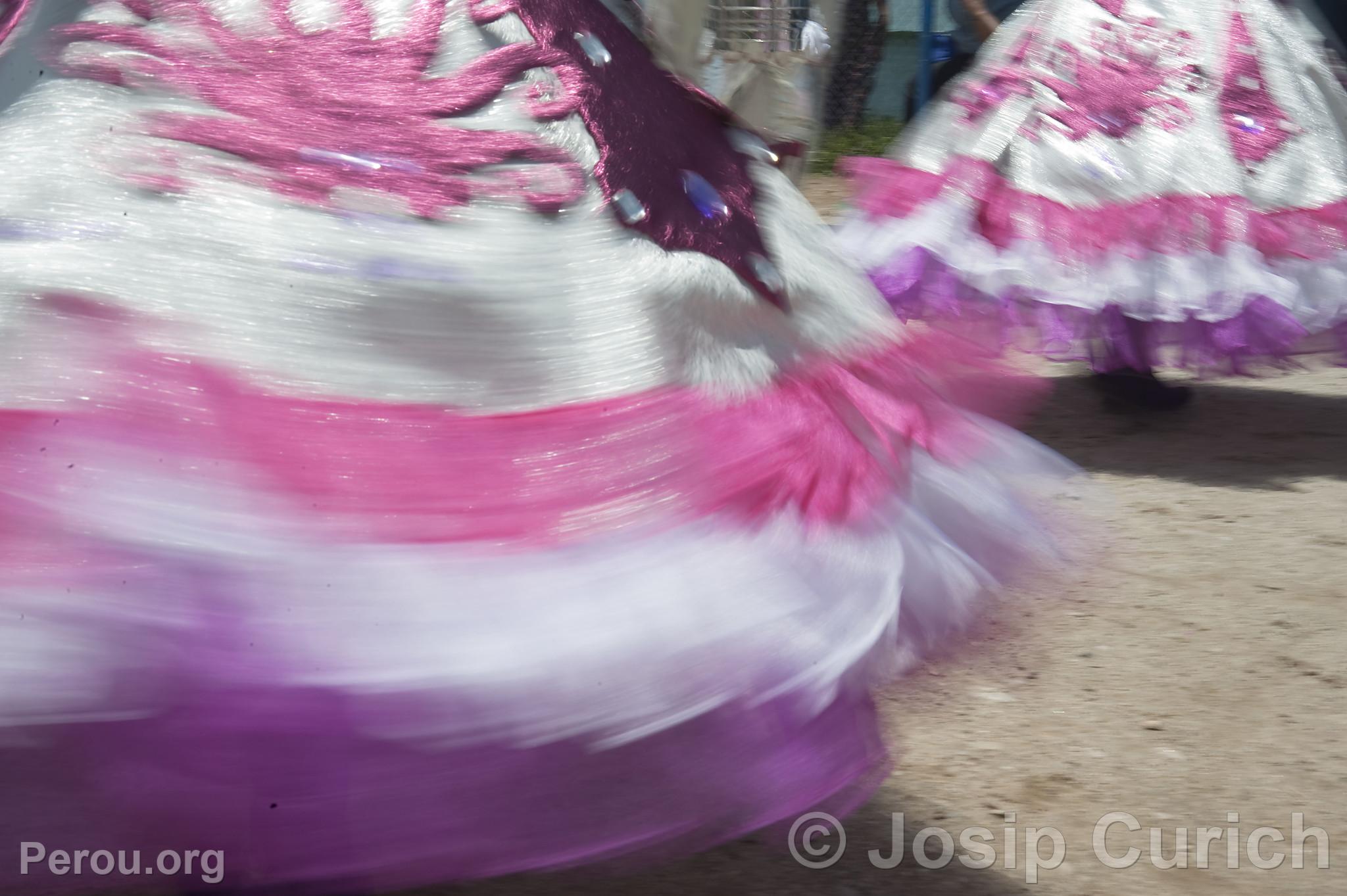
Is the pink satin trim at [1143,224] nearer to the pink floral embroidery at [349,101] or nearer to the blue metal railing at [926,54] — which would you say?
the pink floral embroidery at [349,101]

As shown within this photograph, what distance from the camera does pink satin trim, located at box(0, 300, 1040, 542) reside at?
112 cm

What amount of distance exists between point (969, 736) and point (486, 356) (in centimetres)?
92

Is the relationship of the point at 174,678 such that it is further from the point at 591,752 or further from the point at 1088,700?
the point at 1088,700

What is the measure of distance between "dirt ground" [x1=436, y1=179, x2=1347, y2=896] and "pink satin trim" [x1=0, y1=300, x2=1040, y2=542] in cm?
28

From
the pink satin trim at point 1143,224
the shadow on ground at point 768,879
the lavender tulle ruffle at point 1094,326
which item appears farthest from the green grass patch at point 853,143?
the shadow on ground at point 768,879

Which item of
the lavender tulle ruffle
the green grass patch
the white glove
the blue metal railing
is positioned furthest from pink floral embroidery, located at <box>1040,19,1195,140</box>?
the green grass patch

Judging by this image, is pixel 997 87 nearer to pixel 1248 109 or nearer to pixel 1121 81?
pixel 1121 81

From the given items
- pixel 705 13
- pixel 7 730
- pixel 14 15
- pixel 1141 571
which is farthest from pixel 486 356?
pixel 1141 571

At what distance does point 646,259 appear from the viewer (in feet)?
4.73

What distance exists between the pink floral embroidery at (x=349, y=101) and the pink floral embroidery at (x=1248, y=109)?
2.04m

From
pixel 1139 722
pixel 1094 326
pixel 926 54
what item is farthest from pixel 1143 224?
pixel 926 54

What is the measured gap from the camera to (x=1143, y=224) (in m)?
2.97

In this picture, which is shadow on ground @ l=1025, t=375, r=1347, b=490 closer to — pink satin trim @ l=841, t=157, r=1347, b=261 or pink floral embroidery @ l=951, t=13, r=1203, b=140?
pink satin trim @ l=841, t=157, r=1347, b=261

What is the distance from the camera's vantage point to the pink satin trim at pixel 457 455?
112cm
